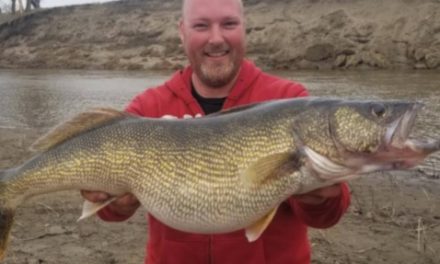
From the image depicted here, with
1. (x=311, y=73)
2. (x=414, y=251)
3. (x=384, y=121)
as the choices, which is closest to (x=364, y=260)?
(x=414, y=251)

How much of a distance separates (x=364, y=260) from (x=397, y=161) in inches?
97.4

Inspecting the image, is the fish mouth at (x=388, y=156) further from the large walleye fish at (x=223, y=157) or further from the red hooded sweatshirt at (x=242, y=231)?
the red hooded sweatshirt at (x=242, y=231)

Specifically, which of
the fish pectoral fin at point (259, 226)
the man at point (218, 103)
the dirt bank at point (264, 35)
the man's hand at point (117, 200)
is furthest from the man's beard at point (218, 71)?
the dirt bank at point (264, 35)

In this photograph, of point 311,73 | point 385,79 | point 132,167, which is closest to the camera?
point 132,167

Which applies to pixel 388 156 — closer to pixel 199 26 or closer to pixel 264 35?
pixel 199 26

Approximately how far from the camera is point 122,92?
1950 cm

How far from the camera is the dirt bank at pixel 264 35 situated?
2402 cm

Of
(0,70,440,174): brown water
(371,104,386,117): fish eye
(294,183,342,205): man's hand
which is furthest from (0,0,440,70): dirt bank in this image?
(371,104,386,117): fish eye

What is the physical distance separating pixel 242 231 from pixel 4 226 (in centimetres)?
138

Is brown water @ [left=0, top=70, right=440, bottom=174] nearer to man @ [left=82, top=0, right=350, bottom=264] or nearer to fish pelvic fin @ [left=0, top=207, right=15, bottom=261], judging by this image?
man @ [left=82, top=0, right=350, bottom=264]

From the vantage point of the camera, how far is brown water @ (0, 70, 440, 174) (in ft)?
45.3

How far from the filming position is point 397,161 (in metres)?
2.79

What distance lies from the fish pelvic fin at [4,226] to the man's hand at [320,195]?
1667 millimetres

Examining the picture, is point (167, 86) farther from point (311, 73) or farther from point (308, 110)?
point (311, 73)
